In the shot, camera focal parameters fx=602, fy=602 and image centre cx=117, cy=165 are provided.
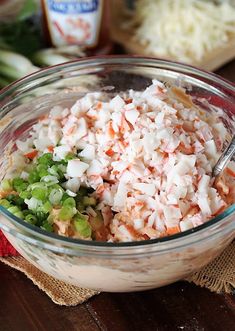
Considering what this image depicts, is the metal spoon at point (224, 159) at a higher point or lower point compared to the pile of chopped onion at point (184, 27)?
higher

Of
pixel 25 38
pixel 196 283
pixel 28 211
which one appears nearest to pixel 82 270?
pixel 28 211

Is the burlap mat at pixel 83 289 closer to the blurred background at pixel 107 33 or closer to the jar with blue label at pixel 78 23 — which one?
the blurred background at pixel 107 33

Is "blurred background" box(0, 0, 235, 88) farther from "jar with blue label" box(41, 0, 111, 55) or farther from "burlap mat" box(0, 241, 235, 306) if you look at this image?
"burlap mat" box(0, 241, 235, 306)

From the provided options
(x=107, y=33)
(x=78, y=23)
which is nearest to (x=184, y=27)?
(x=107, y=33)

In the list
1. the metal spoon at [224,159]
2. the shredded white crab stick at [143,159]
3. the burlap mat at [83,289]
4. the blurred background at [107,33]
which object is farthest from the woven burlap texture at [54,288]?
the blurred background at [107,33]

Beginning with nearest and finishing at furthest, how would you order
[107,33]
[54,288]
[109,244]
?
1. [109,244]
2. [54,288]
3. [107,33]

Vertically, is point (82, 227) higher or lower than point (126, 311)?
higher

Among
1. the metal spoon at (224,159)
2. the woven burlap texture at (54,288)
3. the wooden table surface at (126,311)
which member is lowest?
the wooden table surface at (126,311)

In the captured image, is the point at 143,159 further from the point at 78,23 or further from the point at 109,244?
the point at 78,23

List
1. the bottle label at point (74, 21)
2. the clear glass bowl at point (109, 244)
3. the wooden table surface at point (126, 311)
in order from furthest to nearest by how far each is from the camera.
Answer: the bottle label at point (74, 21) < the wooden table surface at point (126, 311) < the clear glass bowl at point (109, 244)
